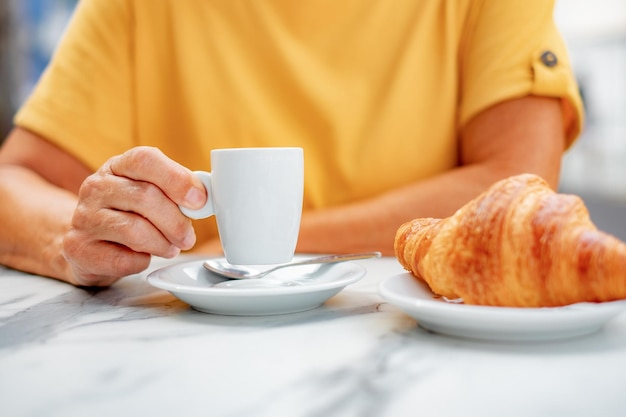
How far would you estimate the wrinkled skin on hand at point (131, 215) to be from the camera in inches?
23.5

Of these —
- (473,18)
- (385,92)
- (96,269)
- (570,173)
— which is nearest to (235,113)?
(385,92)

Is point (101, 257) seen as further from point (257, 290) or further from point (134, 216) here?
point (257, 290)

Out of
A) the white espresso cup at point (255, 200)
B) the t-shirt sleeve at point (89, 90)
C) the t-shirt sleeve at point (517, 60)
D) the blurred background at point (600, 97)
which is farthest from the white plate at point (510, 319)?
the blurred background at point (600, 97)

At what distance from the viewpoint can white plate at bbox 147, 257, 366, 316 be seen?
511mm

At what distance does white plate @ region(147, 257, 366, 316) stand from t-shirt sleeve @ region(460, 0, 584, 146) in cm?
54

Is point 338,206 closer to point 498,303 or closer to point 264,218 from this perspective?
point 264,218

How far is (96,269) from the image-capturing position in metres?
0.66

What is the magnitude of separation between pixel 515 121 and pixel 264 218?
595mm

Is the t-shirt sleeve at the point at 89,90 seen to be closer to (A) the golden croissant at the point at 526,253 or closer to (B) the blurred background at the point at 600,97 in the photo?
(A) the golden croissant at the point at 526,253

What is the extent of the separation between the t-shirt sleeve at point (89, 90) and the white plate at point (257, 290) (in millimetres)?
626

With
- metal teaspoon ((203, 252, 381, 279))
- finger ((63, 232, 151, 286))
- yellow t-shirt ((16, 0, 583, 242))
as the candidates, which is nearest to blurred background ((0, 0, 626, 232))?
yellow t-shirt ((16, 0, 583, 242))

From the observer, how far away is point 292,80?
3.88 ft

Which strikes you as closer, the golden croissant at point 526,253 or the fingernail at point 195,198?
the golden croissant at point 526,253

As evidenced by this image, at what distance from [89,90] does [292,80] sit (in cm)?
40
